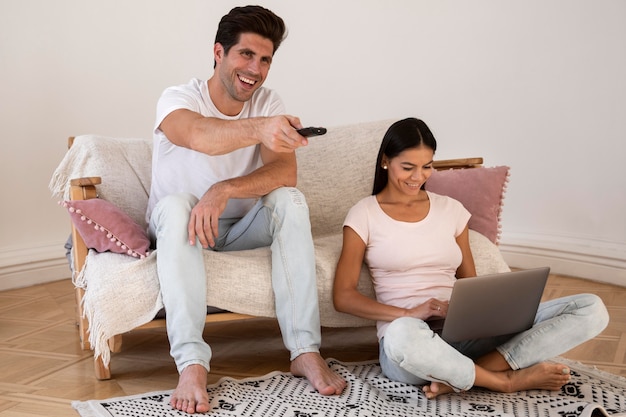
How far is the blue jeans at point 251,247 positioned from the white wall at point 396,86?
6.21ft

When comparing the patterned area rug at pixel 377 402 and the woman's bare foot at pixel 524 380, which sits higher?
the woman's bare foot at pixel 524 380

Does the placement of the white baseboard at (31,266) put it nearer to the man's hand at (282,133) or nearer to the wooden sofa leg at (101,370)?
the wooden sofa leg at (101,370)

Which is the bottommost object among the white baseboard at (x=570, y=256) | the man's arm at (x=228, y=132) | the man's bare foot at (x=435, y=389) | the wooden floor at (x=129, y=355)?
the wooden floor at (x=129, y=355)

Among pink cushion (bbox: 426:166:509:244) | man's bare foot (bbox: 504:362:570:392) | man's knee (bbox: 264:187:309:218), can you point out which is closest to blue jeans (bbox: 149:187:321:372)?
man's knee (bbox: 264:187:309:218)

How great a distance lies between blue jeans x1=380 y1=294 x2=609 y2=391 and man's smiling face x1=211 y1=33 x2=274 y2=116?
36.0 inches

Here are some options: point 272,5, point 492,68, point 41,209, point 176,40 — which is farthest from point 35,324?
point 492,68

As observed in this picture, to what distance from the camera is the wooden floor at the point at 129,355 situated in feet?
7.09

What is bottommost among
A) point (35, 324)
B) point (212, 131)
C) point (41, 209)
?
point (35, 324)

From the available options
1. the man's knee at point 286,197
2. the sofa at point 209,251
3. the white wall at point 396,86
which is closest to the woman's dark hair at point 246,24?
the man's knee at point 286,197

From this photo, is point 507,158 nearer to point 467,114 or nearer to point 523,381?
point 467,114

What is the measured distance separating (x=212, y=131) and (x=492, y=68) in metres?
2.49

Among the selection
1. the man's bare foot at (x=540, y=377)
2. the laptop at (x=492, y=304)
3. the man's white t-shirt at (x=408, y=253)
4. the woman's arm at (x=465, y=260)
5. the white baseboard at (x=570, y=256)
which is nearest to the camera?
the laptop at (x=492, y=304)

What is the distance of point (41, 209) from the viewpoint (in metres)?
4.02

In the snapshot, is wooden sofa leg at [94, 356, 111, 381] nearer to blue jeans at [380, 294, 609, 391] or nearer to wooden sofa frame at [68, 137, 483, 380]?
wooden sofa frame at [68, 137, 483, 380]
